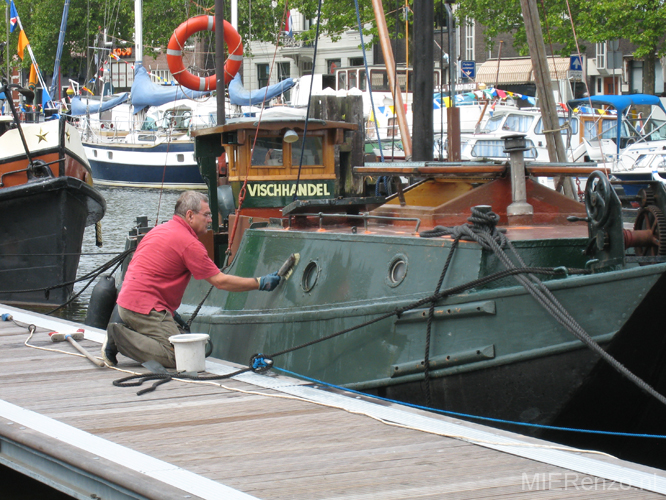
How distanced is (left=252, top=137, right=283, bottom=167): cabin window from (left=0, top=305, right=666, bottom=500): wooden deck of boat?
13.9 ft

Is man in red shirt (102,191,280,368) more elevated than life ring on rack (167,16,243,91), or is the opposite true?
life ring on rack (167,16,243,91)

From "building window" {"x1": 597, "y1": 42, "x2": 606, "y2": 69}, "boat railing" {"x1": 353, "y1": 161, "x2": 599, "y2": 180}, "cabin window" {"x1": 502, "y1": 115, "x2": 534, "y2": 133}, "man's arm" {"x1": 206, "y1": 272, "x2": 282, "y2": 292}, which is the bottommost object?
"man's arm" {"x1": 206, "y1": 272, "x2": 282, "y2": 292}

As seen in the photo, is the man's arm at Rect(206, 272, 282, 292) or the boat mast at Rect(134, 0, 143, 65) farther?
the boat mast at Rect(134, 0, 143, 65)

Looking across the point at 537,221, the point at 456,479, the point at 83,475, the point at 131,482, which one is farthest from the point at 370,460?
the point at 537,221

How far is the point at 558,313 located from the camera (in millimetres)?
4598

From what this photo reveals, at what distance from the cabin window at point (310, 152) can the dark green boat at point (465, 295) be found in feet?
8.59

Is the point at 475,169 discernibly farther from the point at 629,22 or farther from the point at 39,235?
the point at 629,22

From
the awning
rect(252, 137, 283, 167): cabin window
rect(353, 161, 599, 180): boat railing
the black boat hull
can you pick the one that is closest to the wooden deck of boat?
rect(353, 161, 599, 180): boat railing

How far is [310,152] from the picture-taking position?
9.50 metres

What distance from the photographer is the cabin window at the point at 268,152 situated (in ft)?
30.5

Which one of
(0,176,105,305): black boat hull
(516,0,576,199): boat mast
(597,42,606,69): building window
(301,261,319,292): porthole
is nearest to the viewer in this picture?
(301,261,319,292): porthole

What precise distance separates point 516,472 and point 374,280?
7.51 feet

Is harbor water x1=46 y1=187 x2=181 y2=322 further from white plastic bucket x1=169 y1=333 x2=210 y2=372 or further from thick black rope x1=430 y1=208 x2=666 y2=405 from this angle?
thick black rope x1=430 y1=208 x2=666 y2=405

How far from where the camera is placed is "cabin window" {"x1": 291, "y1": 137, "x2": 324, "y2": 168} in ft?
30.9
